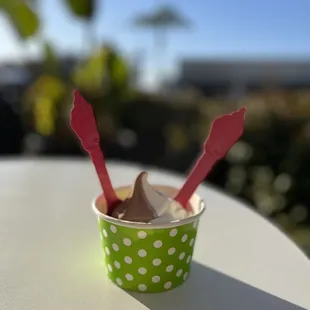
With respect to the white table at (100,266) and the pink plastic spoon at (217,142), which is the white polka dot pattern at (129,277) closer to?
the white table at (100,266)

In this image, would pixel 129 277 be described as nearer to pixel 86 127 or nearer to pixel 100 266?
pixel 100 266

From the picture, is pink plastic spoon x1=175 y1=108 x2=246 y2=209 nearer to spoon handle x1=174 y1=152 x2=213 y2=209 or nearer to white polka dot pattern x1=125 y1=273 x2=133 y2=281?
spoon handle x1=174 y1=152 x2=213 y2=209

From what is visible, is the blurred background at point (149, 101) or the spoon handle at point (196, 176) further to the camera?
the blurred background at point (149, 101)

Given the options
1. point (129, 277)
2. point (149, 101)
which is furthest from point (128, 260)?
point (149, 101)

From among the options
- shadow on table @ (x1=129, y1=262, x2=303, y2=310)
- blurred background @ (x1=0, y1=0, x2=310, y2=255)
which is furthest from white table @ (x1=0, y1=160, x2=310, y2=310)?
blurred background @ (x1=0, y1=0, x2=310, y2=255)

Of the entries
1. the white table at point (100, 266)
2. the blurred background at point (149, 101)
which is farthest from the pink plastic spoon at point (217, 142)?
the blurred background at point (149, 101)

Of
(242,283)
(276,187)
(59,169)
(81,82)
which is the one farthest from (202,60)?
(242,283)

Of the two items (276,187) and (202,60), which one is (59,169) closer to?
(276,187)
